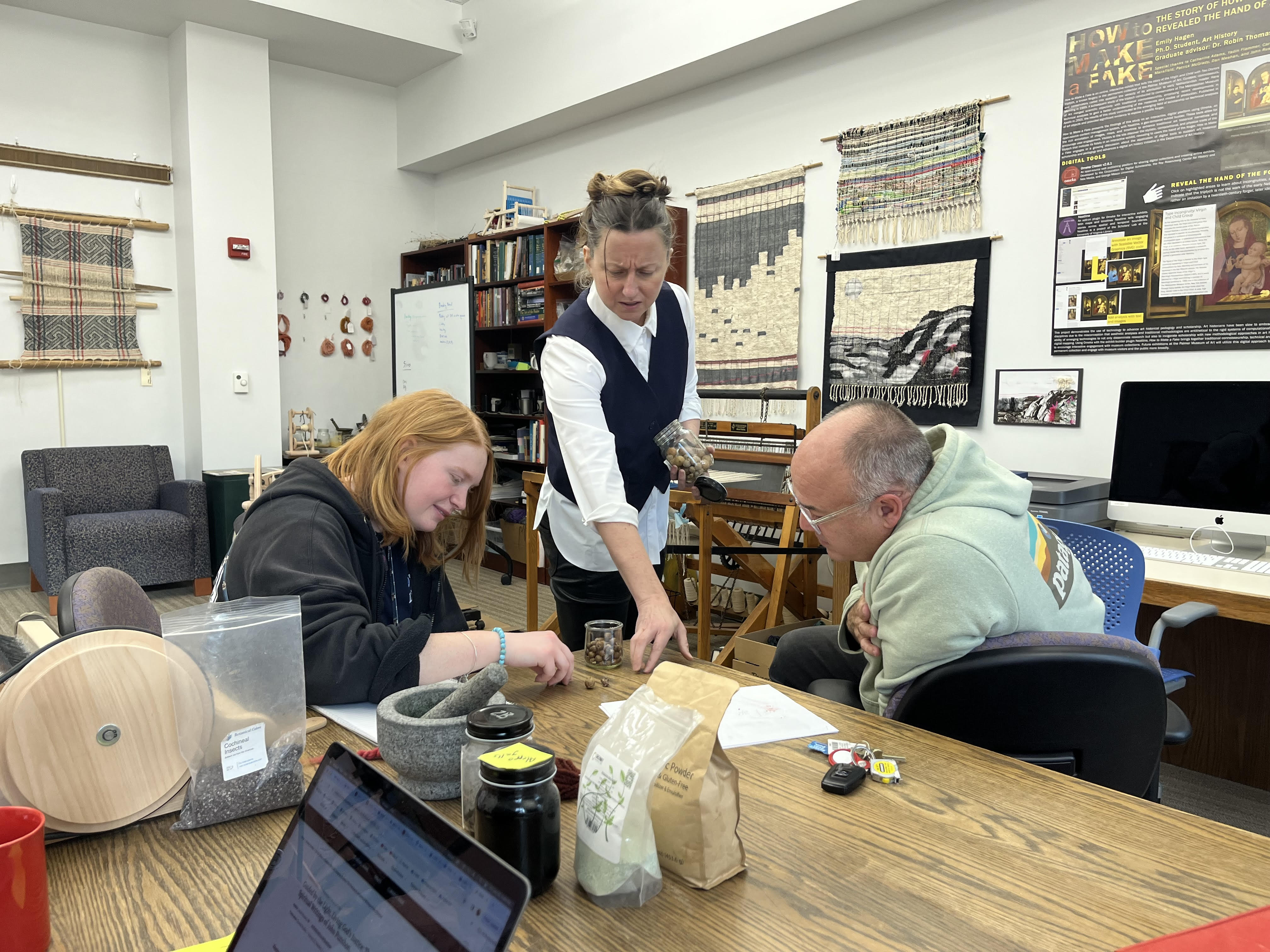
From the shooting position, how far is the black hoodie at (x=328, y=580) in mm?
1159

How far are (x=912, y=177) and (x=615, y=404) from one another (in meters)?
→ 2.47

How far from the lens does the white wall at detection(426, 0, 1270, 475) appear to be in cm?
324

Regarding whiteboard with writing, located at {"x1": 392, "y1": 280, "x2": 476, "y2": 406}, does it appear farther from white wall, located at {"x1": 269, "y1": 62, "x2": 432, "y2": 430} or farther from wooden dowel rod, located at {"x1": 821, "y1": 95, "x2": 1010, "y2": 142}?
wooden dowel rod, located at {"x1": 821, "y1": 95, "x2": 1010, "y2": 142}

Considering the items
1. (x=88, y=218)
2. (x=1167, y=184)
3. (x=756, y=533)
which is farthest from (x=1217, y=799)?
(x=88, y=218)

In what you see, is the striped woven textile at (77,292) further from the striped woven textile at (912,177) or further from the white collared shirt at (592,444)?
the white collared shirt at (592,444)

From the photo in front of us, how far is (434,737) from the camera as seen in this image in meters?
0.87

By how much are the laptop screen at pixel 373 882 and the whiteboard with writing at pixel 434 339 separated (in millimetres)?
5129

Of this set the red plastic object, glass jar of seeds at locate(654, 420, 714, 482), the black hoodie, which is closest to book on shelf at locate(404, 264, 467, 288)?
glass jar of seeds at locate(654, 420, 714, 482)

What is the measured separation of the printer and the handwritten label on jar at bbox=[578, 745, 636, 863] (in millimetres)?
2209

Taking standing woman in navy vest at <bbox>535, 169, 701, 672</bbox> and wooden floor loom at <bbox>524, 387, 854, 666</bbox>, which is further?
wooden floor loom at <bbox>524, 387, 854, 666</bbox>

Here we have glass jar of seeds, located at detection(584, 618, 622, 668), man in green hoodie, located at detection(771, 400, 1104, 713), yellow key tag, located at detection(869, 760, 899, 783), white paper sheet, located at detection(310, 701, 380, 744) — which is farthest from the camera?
glass jar of seeds, located at detection(584, 618, 622, 668)

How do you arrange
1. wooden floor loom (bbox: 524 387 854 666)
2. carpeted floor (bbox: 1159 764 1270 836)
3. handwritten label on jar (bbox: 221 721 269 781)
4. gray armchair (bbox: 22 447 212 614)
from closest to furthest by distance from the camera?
1. handwritten label on jar (bbox: 221 721 269 781)
2. carpeted floor (bbox: 1159 764 1270 836)
3. wooden floor loom (bbox: 524 387 854 666)
4. gray armchair (bbox: 22 447 212 614)

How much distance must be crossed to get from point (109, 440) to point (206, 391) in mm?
755

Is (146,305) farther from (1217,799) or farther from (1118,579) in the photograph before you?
(1217,799)
